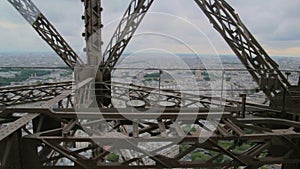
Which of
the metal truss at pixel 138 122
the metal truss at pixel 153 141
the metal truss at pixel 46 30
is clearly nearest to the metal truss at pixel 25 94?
the metal truss at pixel 138 122

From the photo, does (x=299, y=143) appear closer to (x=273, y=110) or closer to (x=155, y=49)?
(x=273, y=110)

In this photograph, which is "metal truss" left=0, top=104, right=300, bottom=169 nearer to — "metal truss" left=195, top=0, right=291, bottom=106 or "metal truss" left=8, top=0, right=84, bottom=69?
"metal truss" left=195, top=0, right=291, bottom=106

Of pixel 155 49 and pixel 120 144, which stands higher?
pixel 155 49

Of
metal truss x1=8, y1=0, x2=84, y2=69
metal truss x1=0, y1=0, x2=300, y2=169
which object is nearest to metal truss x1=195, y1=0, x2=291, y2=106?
metal truss x1=0, y1=0, x2=300, y2=169

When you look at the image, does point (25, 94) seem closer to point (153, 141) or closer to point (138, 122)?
point (138, 122)

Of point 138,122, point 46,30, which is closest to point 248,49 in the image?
point 138,122

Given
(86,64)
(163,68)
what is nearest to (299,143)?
(163,68)

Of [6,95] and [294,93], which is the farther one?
[6,95]
